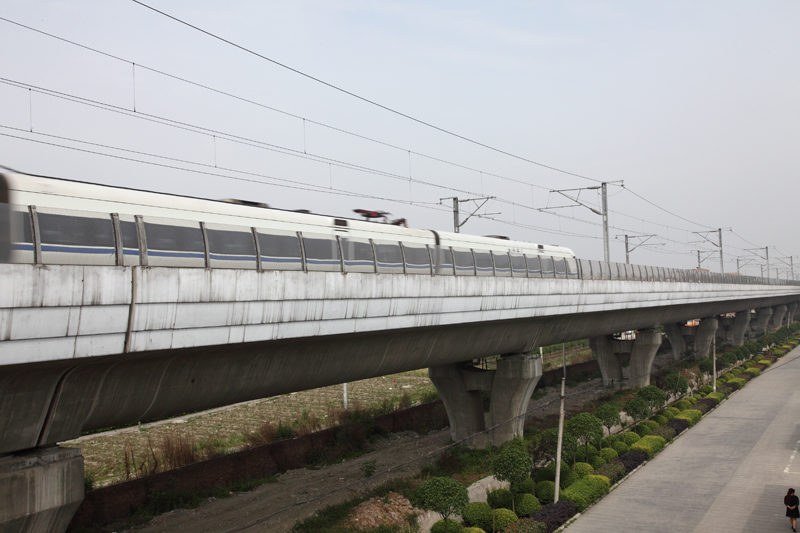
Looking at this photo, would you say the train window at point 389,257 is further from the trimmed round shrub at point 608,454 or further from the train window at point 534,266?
the trimmed round shrub at point 608,454

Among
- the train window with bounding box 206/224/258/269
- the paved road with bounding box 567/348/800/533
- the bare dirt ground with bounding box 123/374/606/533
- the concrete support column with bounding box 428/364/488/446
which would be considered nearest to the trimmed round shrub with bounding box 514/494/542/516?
the paved road with bounding box 567/348/800/533

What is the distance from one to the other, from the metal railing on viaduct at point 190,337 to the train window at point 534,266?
798 millimetres

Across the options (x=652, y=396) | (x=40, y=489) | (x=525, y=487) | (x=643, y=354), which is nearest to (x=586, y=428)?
(x=525, y=487)

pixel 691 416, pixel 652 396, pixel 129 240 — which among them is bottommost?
pixel 691 416

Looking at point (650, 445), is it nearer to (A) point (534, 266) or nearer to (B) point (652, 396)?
(B) point (652, 396)

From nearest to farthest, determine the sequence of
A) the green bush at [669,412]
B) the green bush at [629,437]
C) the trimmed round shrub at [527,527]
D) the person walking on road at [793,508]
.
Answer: the trimmed round shrub at [527,527] → the person walking on road at [793,508] → the green bush at [629,437] → the green bush at [669,412]

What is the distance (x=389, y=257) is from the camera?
63.0 ft

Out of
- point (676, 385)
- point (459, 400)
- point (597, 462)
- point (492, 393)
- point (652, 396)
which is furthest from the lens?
point (676, 385)

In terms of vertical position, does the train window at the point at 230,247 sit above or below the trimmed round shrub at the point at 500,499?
above

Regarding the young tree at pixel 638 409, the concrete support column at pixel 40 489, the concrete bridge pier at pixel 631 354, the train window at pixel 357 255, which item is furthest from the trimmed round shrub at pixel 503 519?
the concrete bridge pier at pixel 631 354

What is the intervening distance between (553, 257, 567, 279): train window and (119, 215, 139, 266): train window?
21.8 metres

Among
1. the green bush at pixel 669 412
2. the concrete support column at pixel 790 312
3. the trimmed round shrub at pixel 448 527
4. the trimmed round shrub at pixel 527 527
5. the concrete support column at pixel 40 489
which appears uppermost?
the concrete support column at pixel 40 489

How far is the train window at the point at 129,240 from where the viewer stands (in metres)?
12.2

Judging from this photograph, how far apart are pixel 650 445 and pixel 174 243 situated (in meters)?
27.1
